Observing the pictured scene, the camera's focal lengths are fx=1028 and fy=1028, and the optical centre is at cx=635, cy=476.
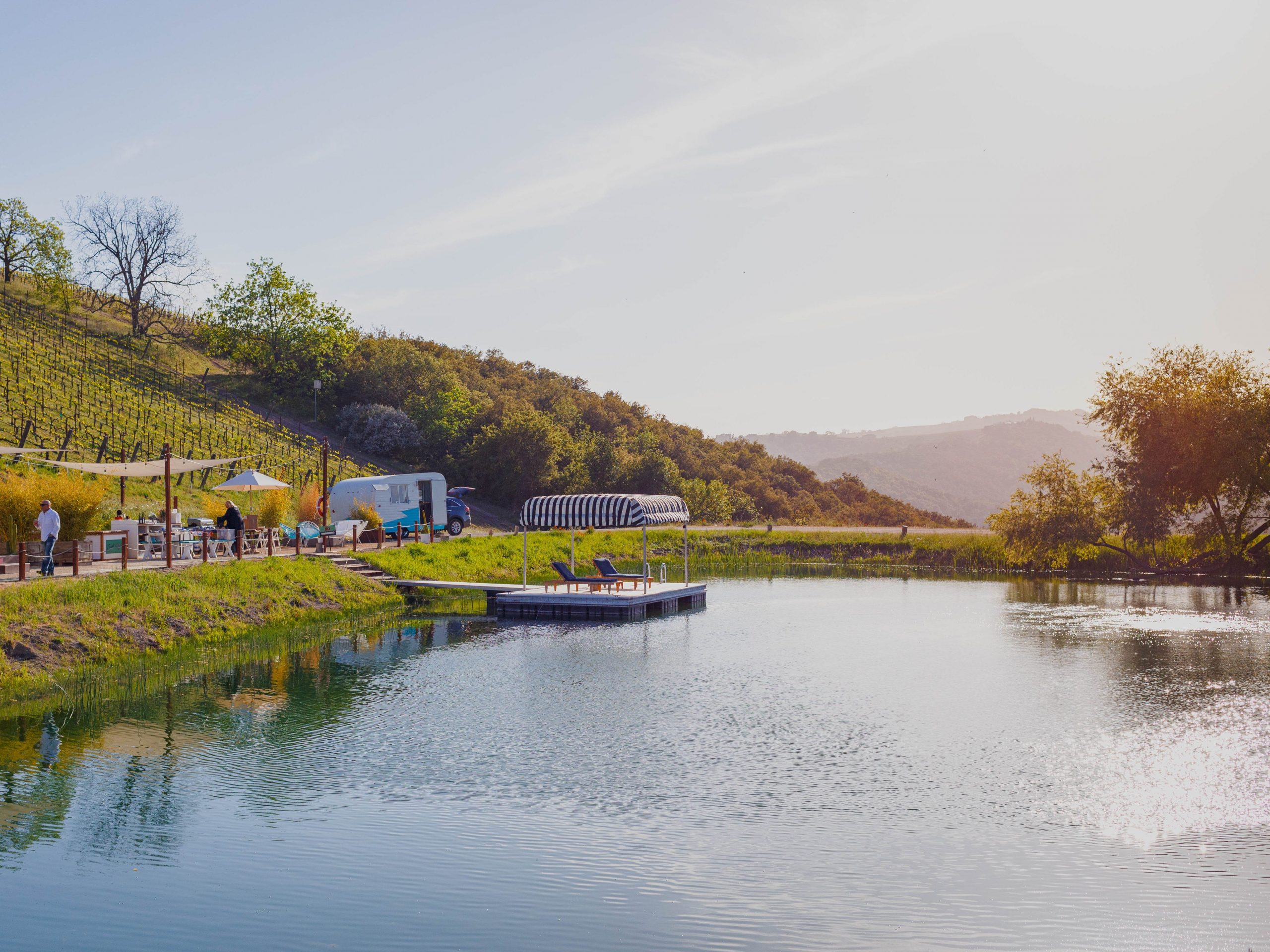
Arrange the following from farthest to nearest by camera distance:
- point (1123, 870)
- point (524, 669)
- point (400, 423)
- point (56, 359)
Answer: point (400, 423), point (56, 359), point (524, 669), point (1123, 870)

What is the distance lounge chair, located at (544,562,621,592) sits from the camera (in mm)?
34719

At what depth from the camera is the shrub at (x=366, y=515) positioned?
40.8 meters

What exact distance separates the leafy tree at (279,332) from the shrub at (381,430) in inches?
231

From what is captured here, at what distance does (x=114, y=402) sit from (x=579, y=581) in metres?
35.5

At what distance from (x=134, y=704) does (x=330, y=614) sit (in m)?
11.6

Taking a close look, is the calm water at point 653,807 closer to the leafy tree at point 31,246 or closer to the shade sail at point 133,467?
the shade sail at point 133,467

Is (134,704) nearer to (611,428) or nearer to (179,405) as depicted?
(179,405)

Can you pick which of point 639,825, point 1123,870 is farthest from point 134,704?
point 1123,870

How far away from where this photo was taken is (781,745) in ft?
52.5

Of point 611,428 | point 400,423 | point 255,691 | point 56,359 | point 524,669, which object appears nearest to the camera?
point 255,691

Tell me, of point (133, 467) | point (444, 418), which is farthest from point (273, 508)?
point (444, 418)

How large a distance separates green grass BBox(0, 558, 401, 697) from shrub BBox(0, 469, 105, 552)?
332 cm

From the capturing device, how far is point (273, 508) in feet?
124

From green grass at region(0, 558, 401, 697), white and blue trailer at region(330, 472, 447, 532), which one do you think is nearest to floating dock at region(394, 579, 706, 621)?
green grass at region(0, 558, 401, 697)
